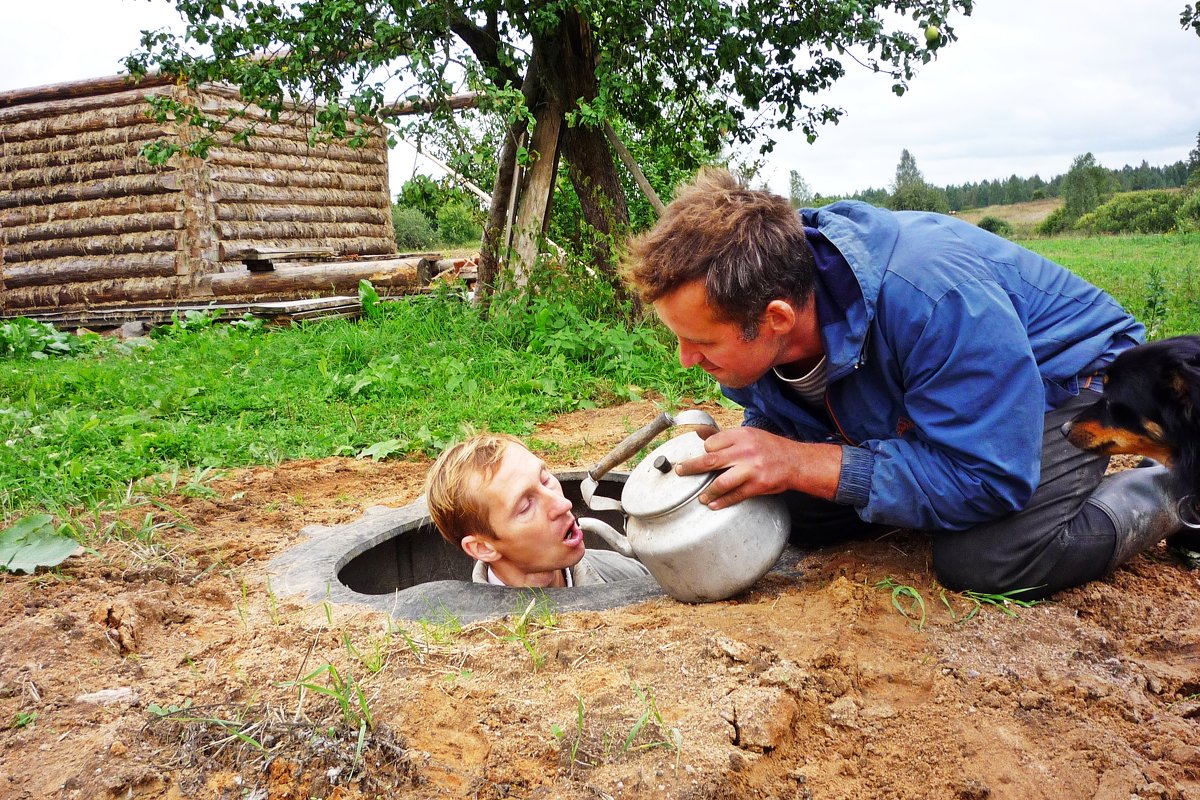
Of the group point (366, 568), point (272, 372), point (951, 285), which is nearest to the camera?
point (951, 285)

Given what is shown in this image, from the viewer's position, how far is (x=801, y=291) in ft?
7.01

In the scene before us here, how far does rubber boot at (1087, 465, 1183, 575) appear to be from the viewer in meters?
2.29

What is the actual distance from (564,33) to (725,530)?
16.0ft

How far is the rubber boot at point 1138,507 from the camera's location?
2.29 m

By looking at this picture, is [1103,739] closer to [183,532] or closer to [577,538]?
[577,538]

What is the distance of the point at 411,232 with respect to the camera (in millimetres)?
22672

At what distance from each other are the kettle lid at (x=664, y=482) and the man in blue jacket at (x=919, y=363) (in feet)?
0.20

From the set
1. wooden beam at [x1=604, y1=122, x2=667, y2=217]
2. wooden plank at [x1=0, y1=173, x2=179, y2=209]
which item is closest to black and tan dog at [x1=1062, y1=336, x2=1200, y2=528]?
wooden beam at [x1=604, y1=122, x2=667, y2=217]

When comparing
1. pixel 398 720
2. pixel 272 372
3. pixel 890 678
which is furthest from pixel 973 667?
pixel 272 372

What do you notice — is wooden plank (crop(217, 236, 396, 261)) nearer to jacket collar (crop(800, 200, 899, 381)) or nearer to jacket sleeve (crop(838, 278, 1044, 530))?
jacket collar (crop(800, 200, 899, 381))

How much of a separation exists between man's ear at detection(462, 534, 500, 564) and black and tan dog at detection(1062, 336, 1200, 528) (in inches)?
64.9

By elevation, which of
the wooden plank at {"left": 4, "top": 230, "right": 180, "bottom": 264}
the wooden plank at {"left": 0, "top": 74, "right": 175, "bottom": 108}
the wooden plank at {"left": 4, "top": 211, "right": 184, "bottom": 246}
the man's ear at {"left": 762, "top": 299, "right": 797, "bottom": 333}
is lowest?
the man's ear at {"left": 762, "top": 299, "right": 797, "bottom": 333}

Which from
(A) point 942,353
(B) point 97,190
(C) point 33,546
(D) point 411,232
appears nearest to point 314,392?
(C) point 33,546

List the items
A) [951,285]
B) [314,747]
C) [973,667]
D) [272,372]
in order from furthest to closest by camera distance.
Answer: [272,372], [951,285], [973,667], [314,747]
